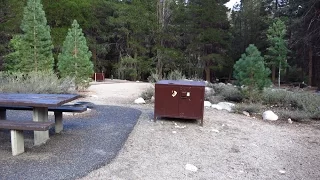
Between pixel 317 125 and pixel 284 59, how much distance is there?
22.5m

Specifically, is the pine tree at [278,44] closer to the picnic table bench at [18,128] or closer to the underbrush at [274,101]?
the underbrush at [274,101]

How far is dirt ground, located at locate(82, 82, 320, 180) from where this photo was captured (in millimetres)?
3918

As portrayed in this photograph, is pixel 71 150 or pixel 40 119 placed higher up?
pixel 40 119

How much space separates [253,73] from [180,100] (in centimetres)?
440

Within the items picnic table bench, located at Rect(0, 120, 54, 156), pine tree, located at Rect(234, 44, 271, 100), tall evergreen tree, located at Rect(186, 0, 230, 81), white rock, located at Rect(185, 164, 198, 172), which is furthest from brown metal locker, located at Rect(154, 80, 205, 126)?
tall evergreen tree, located at Rect(186, 0, 230, 81)

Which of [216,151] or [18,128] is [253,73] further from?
[18,128]

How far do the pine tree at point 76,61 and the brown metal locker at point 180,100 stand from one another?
7.28m

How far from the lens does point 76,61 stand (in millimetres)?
13180

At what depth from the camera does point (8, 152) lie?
170 inches

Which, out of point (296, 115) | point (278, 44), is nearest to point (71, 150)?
point (296, 115)

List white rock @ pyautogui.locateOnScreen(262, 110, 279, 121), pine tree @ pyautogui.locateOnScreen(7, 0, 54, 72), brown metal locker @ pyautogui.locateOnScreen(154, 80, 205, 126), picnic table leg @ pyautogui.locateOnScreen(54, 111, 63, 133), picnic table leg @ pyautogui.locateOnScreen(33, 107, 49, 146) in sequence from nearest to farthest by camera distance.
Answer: picnic table leg @ pyautogui.locateOnScreen(33, 107, 49, 146)
picnic table leg @ pyautogui.locateOnScreen(54, 111, 63, 133)
brown metal locker @ pyautogui.locateOnScreen(154, 80, 205, 126)
white rock @ pyautogui.locateOnScreen(262, 110, 279, 121)
pine tree @ pyautogui.locateOnScreen(7, 0, 54, 72)

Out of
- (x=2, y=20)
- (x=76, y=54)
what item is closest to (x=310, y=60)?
(x=76, y=54)

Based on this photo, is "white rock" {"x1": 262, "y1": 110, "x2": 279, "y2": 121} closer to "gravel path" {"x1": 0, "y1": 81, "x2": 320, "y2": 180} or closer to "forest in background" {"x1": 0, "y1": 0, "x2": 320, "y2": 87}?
"gravel path" {"x1": 0, "y1": 81, "x2": 320, "y2": 180}

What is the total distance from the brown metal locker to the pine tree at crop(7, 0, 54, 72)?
402 inches
